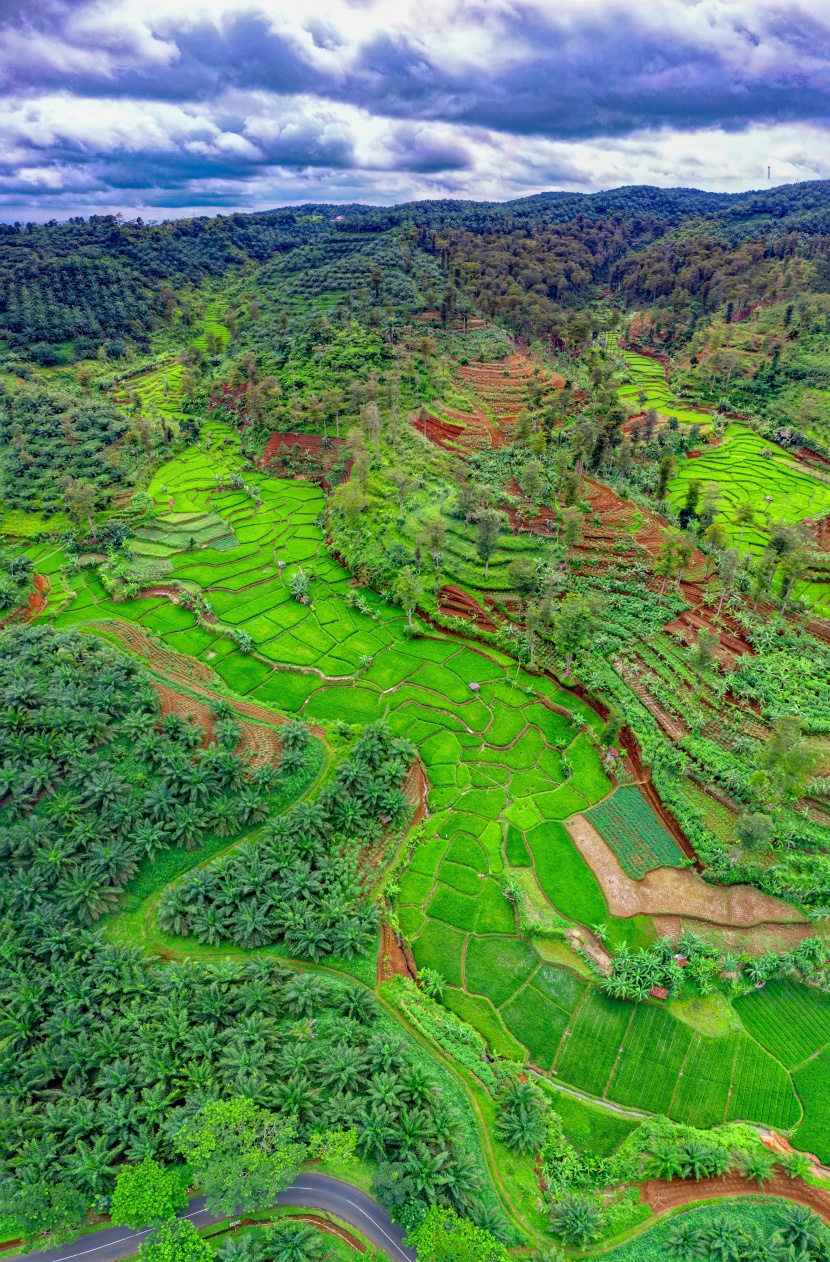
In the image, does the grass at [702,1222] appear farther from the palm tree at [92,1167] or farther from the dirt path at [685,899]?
the palm tree at [92,1167]

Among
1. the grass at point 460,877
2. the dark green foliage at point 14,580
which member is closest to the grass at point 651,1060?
the grass at point 460,877

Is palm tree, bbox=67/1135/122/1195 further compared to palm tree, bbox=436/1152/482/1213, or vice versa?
palm tree, bbox=436/1152/482/1213

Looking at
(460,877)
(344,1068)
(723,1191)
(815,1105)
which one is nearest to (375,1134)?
(344,1068)

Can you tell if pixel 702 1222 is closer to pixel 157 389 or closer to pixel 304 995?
pixel 304 995

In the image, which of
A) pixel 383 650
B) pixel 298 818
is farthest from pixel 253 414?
pixel 298 818

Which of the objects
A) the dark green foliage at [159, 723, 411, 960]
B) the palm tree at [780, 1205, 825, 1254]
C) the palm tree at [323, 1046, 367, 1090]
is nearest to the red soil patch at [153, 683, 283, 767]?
the dark green foliage at [159, 723, 411, 960]

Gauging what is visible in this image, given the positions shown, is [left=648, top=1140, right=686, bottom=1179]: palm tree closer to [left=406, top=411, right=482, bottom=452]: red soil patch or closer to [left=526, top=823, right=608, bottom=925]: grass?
[left=526, top=823, right=608, bottom=925]: grass
